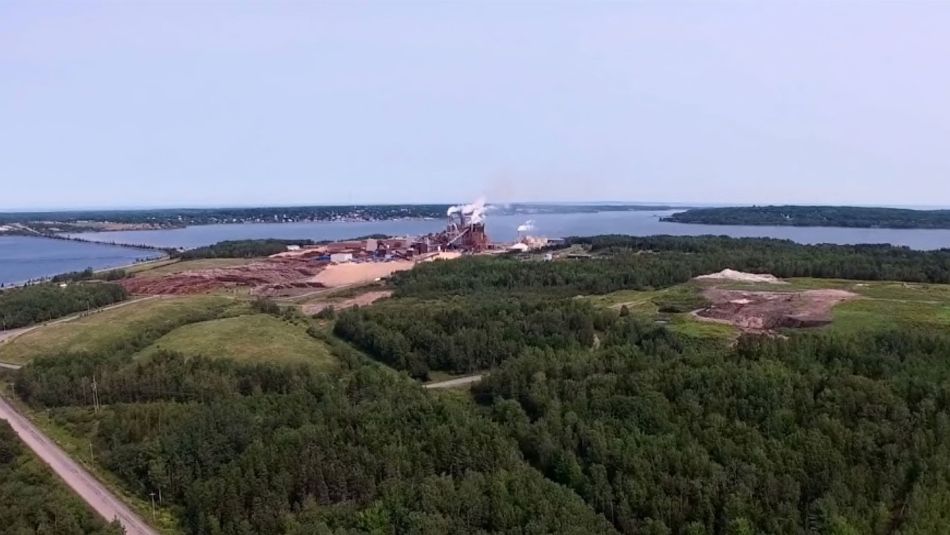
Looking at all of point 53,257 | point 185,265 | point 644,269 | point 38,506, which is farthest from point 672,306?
point 53,257

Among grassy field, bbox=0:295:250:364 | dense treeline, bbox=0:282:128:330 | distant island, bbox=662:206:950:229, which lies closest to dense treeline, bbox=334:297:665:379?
grassy field, bbox=0:295:250:364

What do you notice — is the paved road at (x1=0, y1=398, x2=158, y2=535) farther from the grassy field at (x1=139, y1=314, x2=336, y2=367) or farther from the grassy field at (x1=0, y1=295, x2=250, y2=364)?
the grassy field at (x1=0, y1=295, x2=250, y2=364)

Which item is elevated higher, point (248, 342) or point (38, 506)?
point (248, 342)

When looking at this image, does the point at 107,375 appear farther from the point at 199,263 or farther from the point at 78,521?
the point at 199,263

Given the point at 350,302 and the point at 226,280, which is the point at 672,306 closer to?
the point at 350,302

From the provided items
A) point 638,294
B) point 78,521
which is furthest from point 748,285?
point 78,521

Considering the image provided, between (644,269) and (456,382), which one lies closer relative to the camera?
(456,382)
